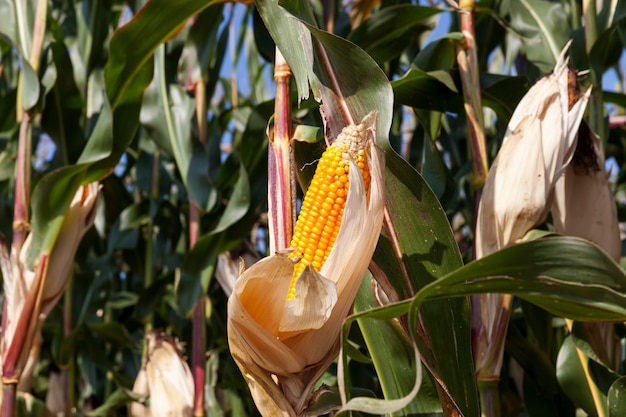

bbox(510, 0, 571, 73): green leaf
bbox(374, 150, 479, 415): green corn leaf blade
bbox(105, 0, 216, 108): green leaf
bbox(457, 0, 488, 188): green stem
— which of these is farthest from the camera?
bbox(510, 0, 571, 73): green leaf

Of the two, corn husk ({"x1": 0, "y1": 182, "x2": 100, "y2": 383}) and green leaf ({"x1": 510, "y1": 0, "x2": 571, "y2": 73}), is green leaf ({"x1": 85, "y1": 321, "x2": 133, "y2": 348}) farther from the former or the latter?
green leaf ({"x1": 510, "y1": 0, "x2": 571, "y2": 73})

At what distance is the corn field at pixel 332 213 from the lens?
0.97m

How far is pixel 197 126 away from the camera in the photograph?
95.6 inches

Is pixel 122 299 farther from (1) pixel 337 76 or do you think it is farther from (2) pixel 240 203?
(1) pixel 337 76

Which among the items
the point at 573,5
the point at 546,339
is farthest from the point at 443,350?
the point at 573,5

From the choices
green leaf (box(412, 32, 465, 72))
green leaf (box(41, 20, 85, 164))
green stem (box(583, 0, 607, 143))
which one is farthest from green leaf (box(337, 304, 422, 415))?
green leaf (box(41, 20, 85, 164))

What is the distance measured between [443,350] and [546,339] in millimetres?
782

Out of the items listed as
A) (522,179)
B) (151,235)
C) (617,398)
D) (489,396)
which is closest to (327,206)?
(522,179)

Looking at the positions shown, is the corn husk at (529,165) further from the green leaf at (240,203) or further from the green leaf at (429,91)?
the green leaf at (240,203)

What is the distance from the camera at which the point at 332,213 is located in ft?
3.34

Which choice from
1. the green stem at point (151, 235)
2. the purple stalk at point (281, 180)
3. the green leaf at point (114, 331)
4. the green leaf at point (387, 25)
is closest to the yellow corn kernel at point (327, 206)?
the purple stalk at point (281, 180)

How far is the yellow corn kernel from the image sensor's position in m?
1.01

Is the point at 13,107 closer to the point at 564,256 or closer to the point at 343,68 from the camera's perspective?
the point at 343,68

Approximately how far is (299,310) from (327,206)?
163 millimetres
